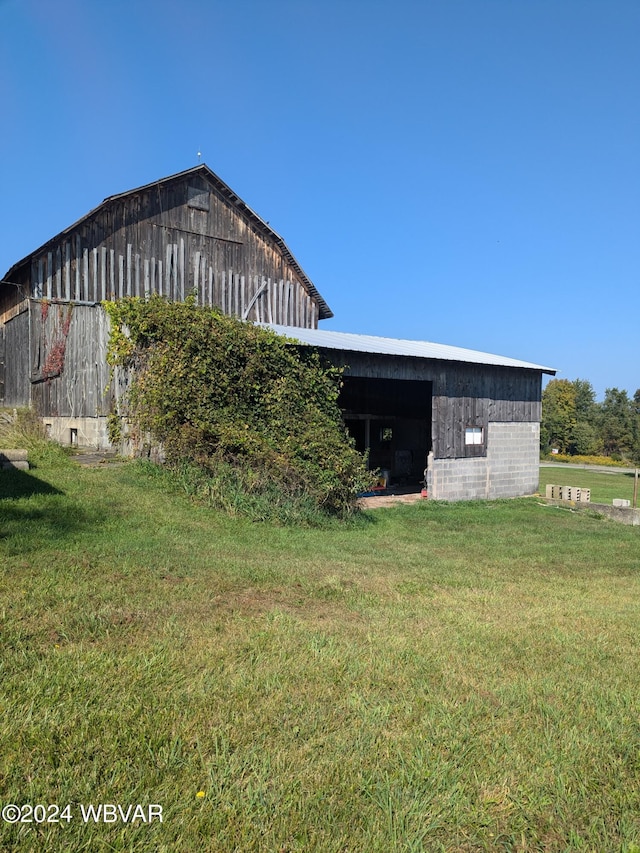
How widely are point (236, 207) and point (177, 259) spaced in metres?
3.05

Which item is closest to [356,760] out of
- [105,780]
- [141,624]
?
[105,780]

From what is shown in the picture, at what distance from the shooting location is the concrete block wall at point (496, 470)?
17594mm

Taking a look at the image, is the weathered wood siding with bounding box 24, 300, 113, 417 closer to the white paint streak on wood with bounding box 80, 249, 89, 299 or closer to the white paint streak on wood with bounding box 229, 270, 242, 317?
the white paint streak on wood with bounding box 80, 249, 89, 299

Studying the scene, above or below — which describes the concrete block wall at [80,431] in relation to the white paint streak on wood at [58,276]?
below

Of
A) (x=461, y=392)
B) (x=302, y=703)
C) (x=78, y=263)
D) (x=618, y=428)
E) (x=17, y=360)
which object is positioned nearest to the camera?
(x=302, y=703)

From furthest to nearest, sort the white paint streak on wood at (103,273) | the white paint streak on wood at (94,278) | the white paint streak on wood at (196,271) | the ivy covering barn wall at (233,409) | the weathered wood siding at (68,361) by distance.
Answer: the white paint streak on wood at (196,271) < the white paint streak on wood at (103,273) < the white paint streak on wood at (94,278) < the weathered wood siding at (68,361) < the ivy covering barn wall at (233,409)

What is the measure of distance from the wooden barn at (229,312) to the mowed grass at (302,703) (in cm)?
853

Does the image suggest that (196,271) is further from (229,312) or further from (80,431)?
(80,431)

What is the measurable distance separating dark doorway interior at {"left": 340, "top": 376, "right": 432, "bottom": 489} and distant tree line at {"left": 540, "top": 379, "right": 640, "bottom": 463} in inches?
1399

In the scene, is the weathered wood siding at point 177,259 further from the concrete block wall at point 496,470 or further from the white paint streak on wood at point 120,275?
the concrete block wall at point 496,470

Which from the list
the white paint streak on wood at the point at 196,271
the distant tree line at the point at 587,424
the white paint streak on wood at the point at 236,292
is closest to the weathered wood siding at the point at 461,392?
the white paint streak on wood at the point at 236,292

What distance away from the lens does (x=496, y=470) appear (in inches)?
746

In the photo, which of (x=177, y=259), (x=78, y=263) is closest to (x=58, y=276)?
(x=78, y=263)

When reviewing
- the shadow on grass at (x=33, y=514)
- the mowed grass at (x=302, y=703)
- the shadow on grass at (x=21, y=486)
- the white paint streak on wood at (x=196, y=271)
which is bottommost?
the mowed grass at (x=302, y=703)
